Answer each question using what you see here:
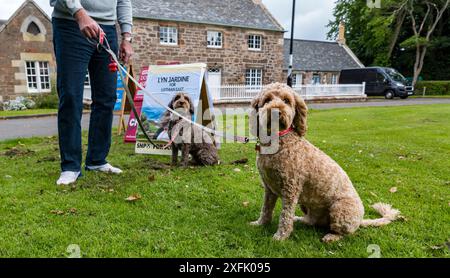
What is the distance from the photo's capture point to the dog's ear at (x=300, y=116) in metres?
2.74

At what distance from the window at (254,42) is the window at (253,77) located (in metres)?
1.80

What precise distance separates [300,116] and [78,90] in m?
→ 2.75

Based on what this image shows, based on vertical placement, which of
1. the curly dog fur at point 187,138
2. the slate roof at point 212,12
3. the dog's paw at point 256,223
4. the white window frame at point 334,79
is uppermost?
the slate roof at point 212,12

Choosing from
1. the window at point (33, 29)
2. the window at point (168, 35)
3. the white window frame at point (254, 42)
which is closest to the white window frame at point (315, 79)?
the white window frame at point (254, 42)

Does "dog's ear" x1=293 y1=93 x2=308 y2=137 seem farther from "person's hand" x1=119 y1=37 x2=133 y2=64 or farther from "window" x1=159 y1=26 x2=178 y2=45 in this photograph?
"window" x1=159 y1=26 x2=178 y2=45

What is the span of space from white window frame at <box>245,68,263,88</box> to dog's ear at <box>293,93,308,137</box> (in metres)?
24.5

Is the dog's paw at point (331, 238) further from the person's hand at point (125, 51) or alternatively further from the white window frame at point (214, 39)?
the white window frame at point (214, 39)

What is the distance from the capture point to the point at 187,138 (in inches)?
208
